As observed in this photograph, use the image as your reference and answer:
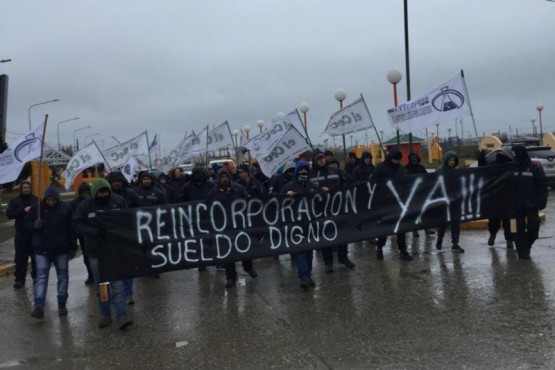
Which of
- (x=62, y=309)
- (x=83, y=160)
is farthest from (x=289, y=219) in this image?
(x=83, y=160)

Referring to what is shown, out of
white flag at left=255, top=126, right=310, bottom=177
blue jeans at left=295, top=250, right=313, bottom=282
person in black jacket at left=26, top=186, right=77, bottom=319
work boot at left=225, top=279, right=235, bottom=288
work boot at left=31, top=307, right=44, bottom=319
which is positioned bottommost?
work boot at left=225, top=279, right=235, bottom=288

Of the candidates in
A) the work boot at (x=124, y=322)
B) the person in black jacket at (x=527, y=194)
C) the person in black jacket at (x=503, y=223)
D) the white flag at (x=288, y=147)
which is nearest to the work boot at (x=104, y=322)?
the work boot at (x=124, y=322)

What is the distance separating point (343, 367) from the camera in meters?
4.61

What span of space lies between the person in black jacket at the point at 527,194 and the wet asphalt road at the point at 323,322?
0.33 meters

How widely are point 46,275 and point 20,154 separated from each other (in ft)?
6.77

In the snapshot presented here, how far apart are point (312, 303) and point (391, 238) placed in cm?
492

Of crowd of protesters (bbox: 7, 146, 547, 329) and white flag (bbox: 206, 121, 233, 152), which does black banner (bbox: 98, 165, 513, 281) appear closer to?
crowd of protesters (bbox: 7, 146, 547, 329)

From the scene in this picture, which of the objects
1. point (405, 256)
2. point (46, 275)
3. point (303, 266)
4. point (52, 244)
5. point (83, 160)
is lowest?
point (405, 256)

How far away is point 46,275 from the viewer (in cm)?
692

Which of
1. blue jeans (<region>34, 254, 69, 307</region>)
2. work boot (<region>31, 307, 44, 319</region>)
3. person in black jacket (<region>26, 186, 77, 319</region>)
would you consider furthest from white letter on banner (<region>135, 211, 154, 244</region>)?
work boot (<region>31, 307, 44, 319</region>)

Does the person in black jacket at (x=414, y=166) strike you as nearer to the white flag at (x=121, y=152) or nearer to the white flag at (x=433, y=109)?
the white flag at (x=433, y=109)

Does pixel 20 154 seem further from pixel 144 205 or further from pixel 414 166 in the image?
pixel 414 166

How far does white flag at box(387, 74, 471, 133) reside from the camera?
9.85 m

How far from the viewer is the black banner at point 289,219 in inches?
256
